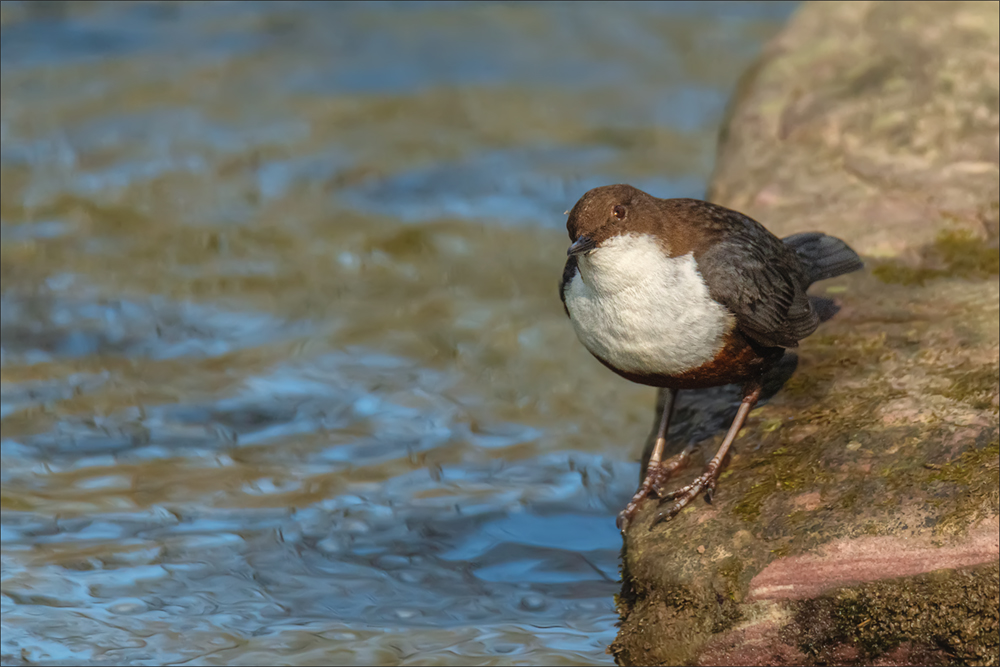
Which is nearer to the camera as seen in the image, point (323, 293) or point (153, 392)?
point (153, 392)

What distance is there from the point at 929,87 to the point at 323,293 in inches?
125

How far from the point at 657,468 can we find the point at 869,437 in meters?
0.72

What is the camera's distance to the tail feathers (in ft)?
14.6

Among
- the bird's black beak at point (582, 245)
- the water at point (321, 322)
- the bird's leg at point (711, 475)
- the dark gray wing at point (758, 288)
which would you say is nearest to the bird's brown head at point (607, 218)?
the bird's black beak at point (582, 245)

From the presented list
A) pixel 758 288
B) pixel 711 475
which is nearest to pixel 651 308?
pixel 758 288

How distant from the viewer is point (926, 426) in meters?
3.84

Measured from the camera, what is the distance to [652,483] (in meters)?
4.19

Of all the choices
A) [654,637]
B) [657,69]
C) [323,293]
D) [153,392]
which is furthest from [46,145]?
[654,637]

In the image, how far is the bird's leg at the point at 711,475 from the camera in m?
3.95

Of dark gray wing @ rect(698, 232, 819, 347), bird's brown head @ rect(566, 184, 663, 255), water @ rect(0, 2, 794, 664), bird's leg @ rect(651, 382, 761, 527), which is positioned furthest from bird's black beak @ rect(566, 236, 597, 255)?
water @ rect(0, 2, 794, 664)

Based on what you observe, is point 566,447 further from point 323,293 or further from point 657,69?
point 657,69

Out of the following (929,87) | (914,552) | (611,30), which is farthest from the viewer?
(611,30)

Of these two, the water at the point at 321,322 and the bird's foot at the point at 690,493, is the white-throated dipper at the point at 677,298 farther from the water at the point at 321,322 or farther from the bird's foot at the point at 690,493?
the water at the point at 321,322

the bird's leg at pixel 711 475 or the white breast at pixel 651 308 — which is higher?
the white breast at pixel 651 308
